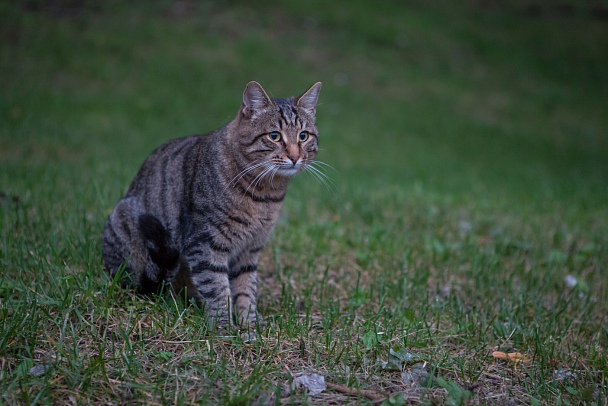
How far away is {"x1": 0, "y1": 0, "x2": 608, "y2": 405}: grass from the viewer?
2625 millimetres

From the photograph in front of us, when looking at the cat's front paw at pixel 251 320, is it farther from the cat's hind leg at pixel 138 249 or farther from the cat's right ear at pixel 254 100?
the cat's right ear at pixel 254 100

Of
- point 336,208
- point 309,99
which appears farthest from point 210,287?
point 336,208

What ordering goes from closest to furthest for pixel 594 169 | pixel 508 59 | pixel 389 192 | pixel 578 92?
1. pixel 389 192
2. pixel 594 169
3. pixel 578 92
4. pixel 508 59

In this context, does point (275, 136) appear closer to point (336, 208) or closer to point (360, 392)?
point (360, 392)

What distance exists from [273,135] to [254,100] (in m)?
0.25

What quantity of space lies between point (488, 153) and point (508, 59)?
247 inches

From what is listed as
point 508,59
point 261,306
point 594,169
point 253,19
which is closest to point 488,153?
point 594,169

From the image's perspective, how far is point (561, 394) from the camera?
104 inches

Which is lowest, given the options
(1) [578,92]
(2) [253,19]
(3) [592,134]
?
(3) [592,134]

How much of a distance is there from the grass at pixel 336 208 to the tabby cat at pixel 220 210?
0.19 m

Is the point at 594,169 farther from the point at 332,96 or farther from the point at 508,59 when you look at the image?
the point at 508,59

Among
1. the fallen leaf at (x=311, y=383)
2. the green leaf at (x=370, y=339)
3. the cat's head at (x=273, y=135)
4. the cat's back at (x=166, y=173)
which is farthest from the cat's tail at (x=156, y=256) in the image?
the green leaf at (x=370, y=339)

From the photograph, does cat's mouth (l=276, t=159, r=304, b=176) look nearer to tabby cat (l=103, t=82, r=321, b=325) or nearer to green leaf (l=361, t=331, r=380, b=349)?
tabby cat (l=103, t=82, r=321, b=325)

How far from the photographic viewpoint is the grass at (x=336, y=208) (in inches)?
103
